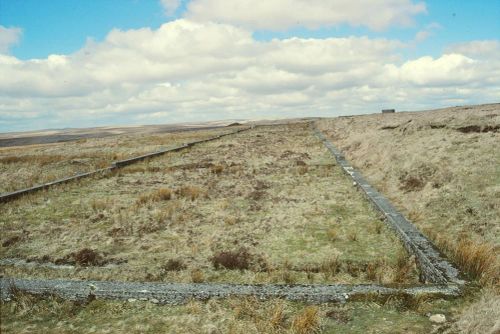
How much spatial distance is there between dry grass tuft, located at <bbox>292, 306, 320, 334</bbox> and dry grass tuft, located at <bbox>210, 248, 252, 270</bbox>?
7.16 feet

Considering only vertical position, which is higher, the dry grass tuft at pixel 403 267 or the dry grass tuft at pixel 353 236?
the dry grass tuft at pixel 353 236

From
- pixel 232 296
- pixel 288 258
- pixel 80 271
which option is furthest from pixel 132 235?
pixel 232 296

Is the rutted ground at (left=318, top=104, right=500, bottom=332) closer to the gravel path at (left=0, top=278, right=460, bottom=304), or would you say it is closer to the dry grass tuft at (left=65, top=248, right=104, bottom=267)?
the gravel path at (left=0, top=278, right=460, bottom=304)

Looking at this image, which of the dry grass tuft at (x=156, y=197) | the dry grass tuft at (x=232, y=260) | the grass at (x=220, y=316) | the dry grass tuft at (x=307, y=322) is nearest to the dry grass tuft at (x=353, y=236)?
the dry grass tuft at (x=232, y=260)

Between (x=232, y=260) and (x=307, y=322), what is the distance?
2582 millimetres

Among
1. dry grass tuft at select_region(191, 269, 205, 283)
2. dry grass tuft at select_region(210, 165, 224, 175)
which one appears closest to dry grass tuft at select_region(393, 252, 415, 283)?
dry grass tuft at select_region(191, 269, 205, 283)

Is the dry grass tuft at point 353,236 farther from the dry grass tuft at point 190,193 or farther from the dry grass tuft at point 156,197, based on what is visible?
the dry grass tuft at point 156,197

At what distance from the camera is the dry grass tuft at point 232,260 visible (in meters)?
6.34

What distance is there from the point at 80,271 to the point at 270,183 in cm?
808

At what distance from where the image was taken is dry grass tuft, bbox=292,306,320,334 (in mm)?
3990

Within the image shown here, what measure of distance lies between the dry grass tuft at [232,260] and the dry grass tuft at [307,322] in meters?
2.18

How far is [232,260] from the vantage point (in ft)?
21.3

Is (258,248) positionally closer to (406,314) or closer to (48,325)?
(406,314)

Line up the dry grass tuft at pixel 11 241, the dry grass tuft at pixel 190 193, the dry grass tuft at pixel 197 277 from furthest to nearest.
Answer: the dry grass tuft at pixel 190 193 → the dry grass tuft at pixel 11 241 → the dry grass tuft at pixel 197 277
